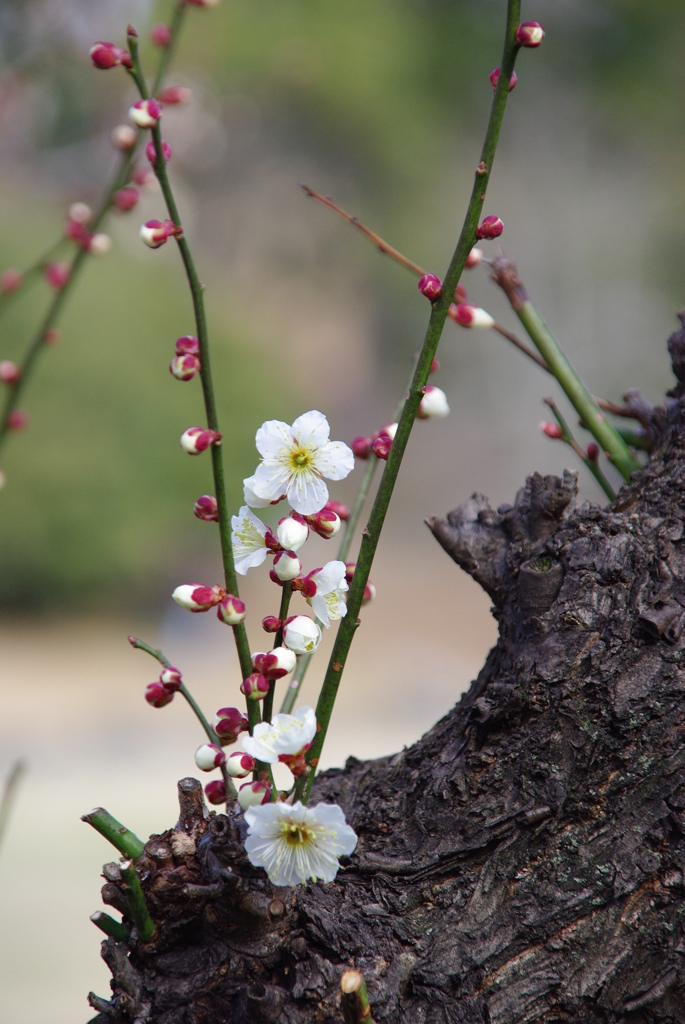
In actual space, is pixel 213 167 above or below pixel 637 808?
above

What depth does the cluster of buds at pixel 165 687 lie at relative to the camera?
441 millimetres

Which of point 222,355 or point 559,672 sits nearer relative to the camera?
point 559,672

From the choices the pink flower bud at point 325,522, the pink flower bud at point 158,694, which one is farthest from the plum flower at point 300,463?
the pink flower bud at point 158,694

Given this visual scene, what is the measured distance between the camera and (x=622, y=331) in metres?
7.12

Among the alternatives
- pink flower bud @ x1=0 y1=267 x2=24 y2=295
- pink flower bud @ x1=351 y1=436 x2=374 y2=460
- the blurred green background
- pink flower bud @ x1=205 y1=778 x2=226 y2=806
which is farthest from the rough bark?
the blurred green background

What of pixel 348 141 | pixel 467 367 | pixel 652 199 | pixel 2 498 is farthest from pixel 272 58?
pixel 2 498

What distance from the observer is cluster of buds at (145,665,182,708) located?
0.44 metres

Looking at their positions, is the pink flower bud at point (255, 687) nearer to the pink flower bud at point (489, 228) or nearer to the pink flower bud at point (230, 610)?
the pink flower bud at point (230, 610)

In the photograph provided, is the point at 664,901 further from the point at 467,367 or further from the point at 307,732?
the point at 467,367

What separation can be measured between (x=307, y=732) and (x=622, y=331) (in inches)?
285

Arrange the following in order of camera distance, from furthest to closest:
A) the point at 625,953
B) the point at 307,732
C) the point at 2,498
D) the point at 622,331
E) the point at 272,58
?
the point at 622,331, the point at 272,58, the point at 2,498, the point at 625,953, the point at 307,732

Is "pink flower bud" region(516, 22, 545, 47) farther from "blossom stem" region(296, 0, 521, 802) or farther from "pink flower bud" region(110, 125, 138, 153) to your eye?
"pink flower bud" region(110, 125, 138, 153)

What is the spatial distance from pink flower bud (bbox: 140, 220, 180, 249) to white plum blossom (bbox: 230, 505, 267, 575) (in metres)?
0.13

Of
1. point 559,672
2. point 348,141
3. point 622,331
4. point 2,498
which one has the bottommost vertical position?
point 559,672
